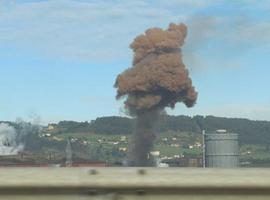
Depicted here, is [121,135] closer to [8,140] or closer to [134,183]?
[8,140]

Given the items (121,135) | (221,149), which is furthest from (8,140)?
(221,149)

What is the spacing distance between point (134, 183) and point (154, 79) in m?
57.7

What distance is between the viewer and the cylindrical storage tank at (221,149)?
38.8 m

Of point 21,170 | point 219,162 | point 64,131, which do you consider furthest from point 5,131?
point 21,170

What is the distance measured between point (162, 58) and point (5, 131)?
1238 inches

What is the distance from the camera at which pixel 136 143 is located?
67.1 metres

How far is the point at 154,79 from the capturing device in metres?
61.4

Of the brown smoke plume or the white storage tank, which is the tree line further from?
the white storage tank

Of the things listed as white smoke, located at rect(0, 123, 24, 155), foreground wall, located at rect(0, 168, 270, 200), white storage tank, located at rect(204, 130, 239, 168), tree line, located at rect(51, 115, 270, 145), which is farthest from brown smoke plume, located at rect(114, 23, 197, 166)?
foreground wall, located at rect(0, 168, 270, 200)

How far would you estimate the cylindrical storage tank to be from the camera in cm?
3881

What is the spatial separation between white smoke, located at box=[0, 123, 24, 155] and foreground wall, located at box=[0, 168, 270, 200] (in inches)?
2866

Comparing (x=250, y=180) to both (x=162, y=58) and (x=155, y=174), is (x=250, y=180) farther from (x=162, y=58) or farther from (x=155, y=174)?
(x=162, y=58)

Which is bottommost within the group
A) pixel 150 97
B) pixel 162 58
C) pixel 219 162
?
pixel 219 162

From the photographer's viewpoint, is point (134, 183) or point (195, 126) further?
point (195, 126)
